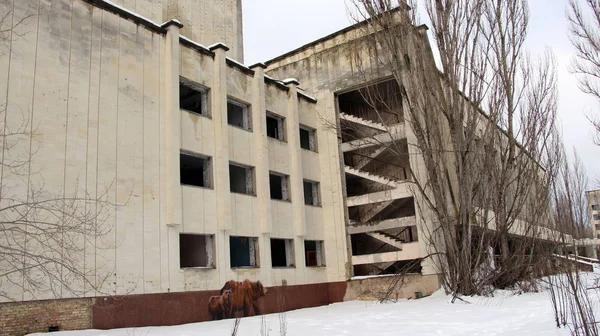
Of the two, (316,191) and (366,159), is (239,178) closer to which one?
(316,191)

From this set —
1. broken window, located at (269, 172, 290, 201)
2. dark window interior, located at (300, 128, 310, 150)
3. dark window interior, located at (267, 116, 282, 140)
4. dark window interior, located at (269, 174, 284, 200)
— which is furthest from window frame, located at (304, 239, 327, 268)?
dark window interior, located at (267, 116, 282, 140)

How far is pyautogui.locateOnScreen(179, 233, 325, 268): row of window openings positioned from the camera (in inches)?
642

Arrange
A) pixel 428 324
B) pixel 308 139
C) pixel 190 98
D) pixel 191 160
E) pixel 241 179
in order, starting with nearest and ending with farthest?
pixel 428 324 → pixel 191 160 → pixel 241 179 → pixel 190 98 → pixel 308 139

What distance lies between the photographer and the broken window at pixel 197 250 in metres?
16.0

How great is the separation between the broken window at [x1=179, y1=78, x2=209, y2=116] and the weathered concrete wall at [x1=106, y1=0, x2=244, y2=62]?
3.03 metres

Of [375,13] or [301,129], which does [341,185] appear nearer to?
[301,129]

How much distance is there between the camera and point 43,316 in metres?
11.2

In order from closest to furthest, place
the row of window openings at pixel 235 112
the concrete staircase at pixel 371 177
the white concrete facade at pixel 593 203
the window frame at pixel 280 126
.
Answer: the row of window openings at pixel 235 112, the window frame at pixel 280 126, the concrete staircase at pixel 371 177, the white concrete facade at pixel 593 203

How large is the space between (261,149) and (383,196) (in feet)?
19.2

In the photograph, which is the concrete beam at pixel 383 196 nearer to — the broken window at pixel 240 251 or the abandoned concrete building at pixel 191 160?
the abandoned concrete building at pixel 191 160

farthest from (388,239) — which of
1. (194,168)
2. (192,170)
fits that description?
(192,170)

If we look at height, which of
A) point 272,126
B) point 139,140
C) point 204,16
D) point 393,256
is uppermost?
point 204,16

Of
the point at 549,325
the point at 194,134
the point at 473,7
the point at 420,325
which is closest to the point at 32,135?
the point at 194,134

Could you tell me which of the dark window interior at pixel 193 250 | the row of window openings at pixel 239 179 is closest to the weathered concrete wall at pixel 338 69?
the row of window openings at pixel 239 179
